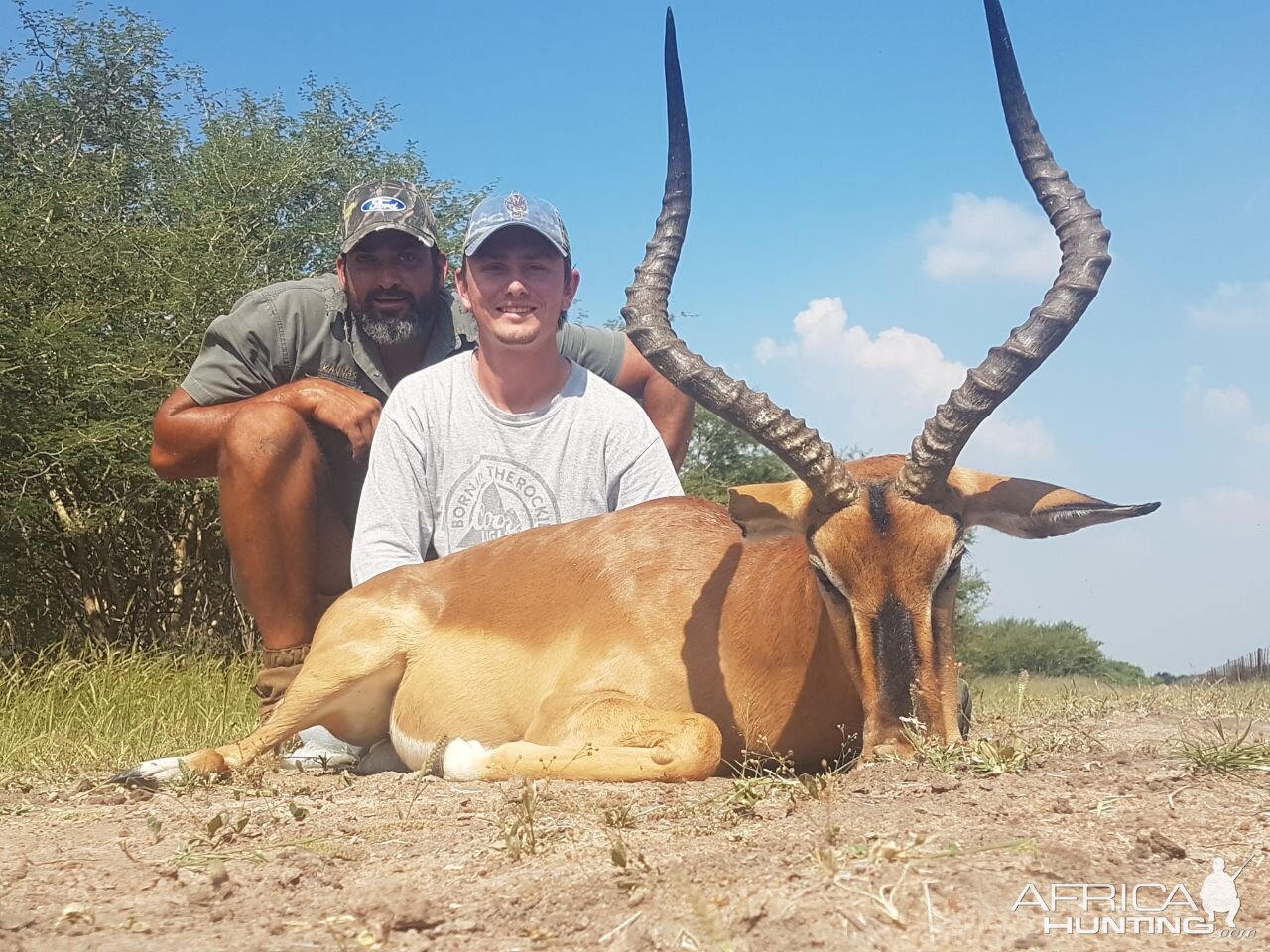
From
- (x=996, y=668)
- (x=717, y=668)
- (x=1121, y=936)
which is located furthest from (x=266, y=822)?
(x=996, y=668)

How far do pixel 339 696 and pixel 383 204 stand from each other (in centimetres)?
338

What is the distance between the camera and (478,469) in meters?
6.92

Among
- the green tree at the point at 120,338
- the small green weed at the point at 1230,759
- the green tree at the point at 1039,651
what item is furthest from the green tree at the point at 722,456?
the small green weed at the point at 1230,759

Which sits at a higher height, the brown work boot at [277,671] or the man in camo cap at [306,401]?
the man in camo cap at [306,401]

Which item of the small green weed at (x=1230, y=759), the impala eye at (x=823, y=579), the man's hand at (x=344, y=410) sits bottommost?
the small green weed at (x=1230, y=759)

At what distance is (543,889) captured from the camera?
312cm

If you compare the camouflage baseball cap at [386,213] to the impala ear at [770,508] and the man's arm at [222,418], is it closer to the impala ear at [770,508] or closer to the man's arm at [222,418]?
the man's arm at [222,418]

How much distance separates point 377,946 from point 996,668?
27900 mm

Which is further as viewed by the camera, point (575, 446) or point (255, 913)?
point (575, 446)

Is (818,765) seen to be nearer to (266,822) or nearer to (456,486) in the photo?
(266,822)

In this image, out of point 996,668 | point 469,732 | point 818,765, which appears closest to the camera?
point 818,765

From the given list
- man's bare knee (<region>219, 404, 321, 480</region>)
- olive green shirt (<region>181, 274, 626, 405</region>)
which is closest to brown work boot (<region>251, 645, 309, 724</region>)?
man's bare knee (<region>219, 404, 321, 480</region>)

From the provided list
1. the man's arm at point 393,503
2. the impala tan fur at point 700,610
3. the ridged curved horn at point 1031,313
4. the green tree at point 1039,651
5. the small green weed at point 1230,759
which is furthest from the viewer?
the green tree at point 1039,651

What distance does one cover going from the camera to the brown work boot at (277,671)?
762 cm
